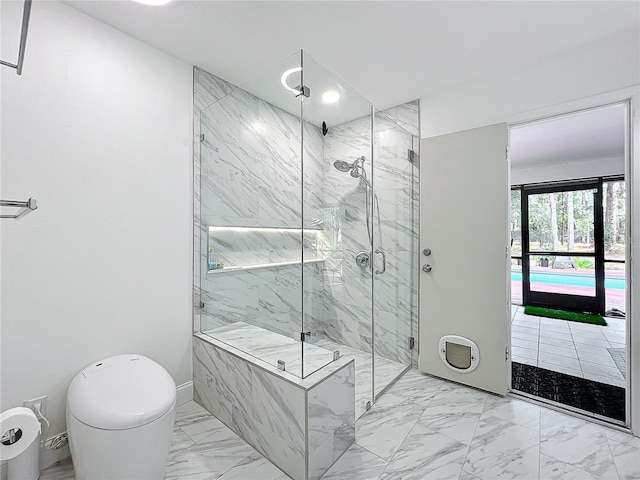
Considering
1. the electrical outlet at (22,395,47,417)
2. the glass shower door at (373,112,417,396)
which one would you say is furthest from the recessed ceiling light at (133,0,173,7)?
the electrical outlet at (22,395,47,417)

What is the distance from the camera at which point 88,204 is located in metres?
1.64

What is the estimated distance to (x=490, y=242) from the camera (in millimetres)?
2232

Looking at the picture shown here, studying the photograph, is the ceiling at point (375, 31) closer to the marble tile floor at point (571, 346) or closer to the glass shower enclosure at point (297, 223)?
the glass shower enclosure at point (297, 223)

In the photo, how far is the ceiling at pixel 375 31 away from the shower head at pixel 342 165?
76 cm

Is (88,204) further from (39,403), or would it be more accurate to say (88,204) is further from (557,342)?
(557,342)

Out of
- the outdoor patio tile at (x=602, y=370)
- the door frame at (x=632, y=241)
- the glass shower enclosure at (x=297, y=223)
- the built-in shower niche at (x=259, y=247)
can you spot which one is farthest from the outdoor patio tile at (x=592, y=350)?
the built-in shower niche at (x=259, y=247)

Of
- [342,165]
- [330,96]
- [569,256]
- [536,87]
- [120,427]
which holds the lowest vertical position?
[120,427]

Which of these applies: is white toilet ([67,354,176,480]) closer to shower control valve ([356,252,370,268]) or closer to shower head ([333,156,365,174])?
shower control valve ([356,252,370,268])

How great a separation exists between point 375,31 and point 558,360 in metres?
3.40

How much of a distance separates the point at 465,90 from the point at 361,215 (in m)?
1.41

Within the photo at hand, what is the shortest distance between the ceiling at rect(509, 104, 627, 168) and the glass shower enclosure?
65.2 inches

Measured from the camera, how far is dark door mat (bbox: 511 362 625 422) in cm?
204

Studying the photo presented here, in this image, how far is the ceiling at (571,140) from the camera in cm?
302

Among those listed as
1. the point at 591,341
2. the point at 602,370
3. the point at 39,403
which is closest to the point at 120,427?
the point at 39,403
